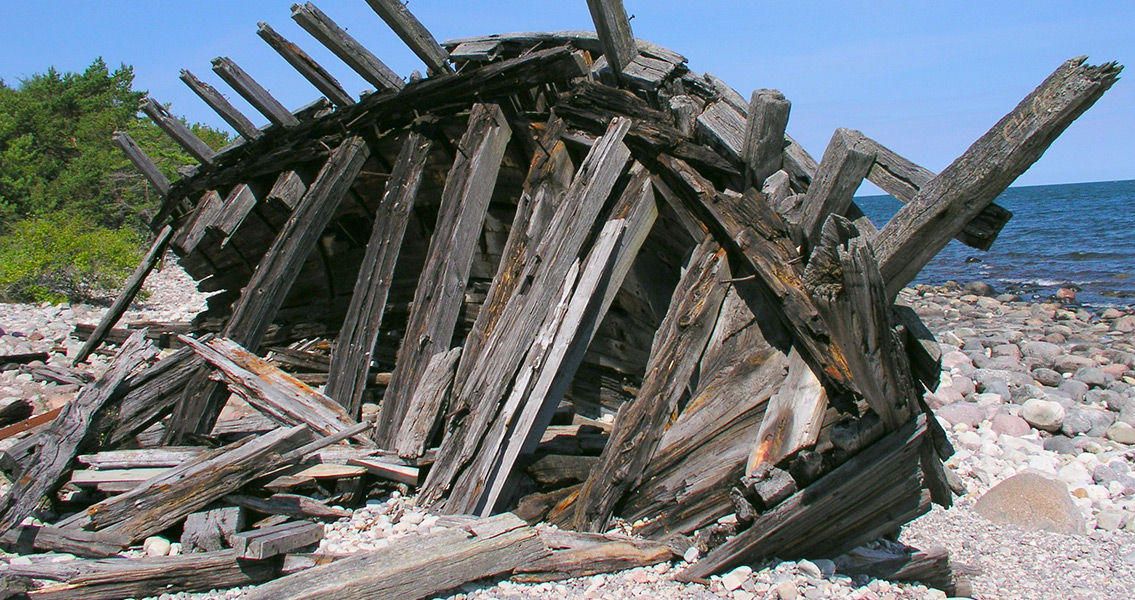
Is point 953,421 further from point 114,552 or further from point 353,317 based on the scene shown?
point 114,552

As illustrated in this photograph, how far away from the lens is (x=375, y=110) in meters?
5.96

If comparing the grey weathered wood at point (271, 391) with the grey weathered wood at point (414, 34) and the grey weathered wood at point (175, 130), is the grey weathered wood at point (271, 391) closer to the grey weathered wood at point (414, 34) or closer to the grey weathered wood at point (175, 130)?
the grey weathered wood at point (175, 130)

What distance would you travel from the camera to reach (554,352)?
4.31 meters

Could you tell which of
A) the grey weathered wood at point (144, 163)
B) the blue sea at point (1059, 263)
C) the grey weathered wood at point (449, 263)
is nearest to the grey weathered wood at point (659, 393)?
the grey weathered wood at point (449, 263)

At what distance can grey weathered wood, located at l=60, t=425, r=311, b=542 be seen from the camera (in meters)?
4.18

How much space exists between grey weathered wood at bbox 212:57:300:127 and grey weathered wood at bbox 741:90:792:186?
12.5ft

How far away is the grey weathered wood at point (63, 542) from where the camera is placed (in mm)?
4008

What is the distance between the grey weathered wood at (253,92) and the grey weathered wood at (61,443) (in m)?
2.13

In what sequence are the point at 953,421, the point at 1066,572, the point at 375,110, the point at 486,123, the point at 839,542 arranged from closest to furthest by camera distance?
the point at 839,542 → the point at 1066,572 → the point at 486,123 → the point at 375,110 → the point at 953,421

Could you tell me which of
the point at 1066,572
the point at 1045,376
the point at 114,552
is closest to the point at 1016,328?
the point at 1045,376

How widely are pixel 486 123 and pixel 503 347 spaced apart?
174 centimetres

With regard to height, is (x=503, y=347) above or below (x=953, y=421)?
above

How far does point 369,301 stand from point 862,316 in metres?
3.51

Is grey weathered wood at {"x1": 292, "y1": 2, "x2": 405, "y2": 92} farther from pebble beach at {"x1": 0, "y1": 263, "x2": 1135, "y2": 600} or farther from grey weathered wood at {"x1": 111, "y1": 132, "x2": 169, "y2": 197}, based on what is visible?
pebble beach at {"x1": 0, "y1": 263, "x2": 1135, "y2": 600}
